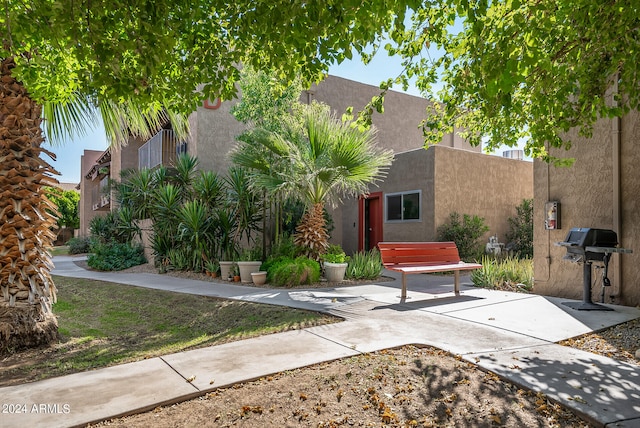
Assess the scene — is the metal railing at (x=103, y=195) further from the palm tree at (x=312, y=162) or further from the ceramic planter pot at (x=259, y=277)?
the ceramic planter pot at (x=259, y=277)

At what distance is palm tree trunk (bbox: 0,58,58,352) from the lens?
4793 millimetres

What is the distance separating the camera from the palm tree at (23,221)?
4.80m

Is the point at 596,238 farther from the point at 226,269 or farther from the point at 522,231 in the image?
the point at 226,269

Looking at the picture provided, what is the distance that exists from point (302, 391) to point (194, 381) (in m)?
0.95

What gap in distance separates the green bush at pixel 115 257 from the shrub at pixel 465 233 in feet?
35.7

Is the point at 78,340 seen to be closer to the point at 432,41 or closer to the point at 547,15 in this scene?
the point at 432,41

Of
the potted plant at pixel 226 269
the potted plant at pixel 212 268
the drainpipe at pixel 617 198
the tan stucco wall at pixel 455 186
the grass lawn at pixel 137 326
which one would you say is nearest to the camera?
the grass lawn at pixel 137 326

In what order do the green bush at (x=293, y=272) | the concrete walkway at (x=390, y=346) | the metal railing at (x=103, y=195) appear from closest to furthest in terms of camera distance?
the concrete walkway at (x=390, y=346) < the green bush at (x=293, y=272) < the metal railing at (x=103, y=195)

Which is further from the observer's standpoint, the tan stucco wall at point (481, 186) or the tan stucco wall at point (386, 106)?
the tan stucco wall at point (386, 106)

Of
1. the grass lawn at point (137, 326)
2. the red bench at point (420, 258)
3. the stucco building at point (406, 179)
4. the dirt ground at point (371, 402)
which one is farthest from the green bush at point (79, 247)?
the dirt ground at point (371, 402)

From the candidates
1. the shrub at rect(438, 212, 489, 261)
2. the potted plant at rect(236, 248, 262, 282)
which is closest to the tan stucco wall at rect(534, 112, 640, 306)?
the shrub at rect(438, 212, 489, 261)

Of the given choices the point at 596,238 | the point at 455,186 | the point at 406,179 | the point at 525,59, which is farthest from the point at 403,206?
the point at 525,59

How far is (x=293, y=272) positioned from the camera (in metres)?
9.17

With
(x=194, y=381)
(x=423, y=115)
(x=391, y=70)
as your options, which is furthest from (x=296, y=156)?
(x=423, y=115)
